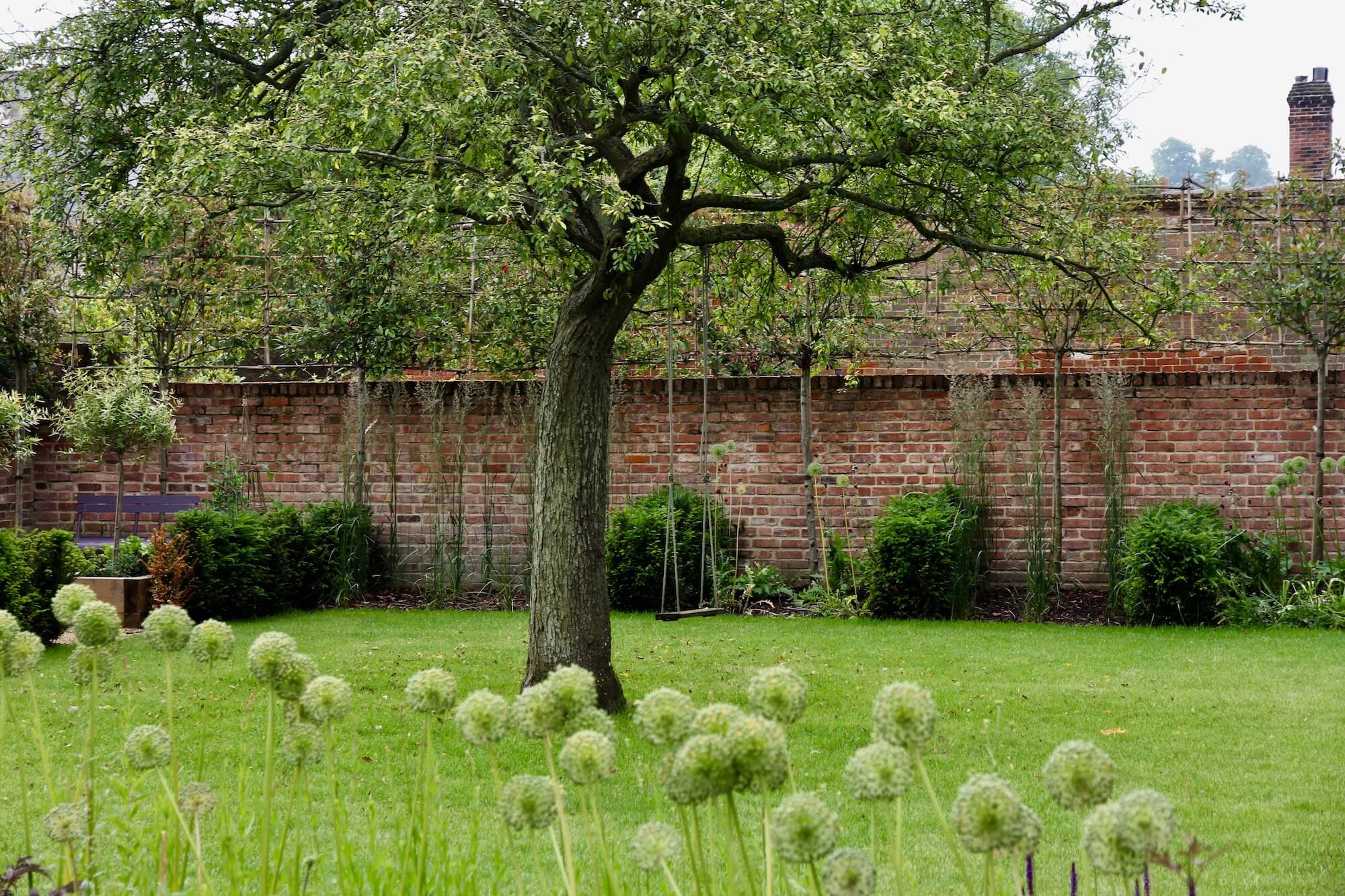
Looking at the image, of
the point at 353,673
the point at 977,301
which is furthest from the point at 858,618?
the point at 353,673

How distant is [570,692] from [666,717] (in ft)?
0.34

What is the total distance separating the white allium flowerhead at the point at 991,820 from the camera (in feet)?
3.51

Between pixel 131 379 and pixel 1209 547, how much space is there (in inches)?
366

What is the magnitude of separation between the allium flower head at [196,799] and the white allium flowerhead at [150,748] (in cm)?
10

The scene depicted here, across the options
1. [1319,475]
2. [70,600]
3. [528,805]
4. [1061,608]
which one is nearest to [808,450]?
Result: [1061,608]

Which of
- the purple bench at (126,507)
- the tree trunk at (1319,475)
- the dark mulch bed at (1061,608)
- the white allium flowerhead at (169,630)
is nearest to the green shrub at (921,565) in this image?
the dark mulch bed at (1061,608)

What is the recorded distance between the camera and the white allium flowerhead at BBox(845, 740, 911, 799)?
118 centimetres

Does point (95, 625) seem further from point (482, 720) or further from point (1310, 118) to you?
point (1310, 118)

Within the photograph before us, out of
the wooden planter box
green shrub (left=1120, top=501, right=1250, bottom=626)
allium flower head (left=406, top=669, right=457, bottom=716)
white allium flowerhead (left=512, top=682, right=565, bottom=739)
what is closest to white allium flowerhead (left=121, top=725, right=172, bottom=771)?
allium flower head (left=406, top=669, right=457, bottom=716)

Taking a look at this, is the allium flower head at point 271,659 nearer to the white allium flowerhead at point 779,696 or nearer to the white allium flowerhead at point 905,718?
the white allium flowerhead at point 779,696

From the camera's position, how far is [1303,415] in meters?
10.9

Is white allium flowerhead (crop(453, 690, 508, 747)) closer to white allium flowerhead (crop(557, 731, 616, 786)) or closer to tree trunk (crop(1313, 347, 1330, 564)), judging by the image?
white allium flowerhead (crop(557, 731, 616, 786))

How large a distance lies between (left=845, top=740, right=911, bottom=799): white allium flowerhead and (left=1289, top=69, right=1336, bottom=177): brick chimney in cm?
1868

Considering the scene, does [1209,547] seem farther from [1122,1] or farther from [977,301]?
[1122,1]
